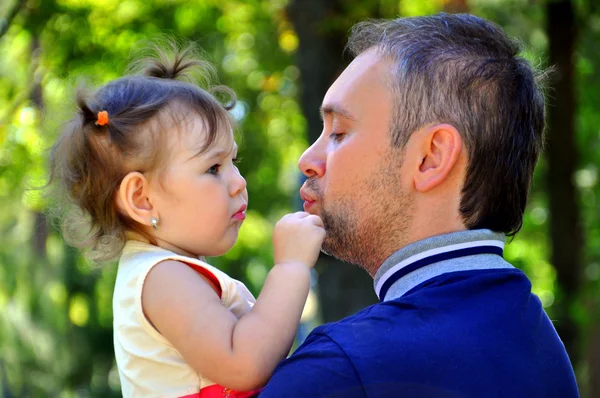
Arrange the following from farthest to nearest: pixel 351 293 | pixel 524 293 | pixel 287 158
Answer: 1. pixel 287 158
2. pixel 351 293
3. pixel 524 293

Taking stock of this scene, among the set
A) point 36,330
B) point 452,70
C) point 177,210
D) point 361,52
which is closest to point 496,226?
point 452,70

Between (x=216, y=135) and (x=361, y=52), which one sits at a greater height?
(x=361, y=52)

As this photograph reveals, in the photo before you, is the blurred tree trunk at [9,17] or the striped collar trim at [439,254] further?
the blurred tree trunk at [9,17]

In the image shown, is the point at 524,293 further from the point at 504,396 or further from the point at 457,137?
the point at 457,137

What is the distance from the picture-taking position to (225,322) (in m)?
1.93

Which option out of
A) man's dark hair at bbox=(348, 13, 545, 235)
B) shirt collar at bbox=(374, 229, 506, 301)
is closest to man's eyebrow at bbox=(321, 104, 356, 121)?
man's dark hair at bbox=(348, 13, 545, 235)

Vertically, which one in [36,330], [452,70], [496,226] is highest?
[452,70]

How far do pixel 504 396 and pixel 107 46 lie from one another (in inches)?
253

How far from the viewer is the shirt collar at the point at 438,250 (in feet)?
6.54

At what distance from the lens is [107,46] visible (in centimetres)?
755

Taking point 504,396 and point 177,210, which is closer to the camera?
point 504,396

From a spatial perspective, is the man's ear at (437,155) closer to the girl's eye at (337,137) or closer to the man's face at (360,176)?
the man's face at (360,176)

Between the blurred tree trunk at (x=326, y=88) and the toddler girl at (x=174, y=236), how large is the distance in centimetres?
385

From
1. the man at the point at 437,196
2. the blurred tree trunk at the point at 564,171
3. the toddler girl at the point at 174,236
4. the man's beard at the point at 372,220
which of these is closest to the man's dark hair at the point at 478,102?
the man at the point at 437,196
